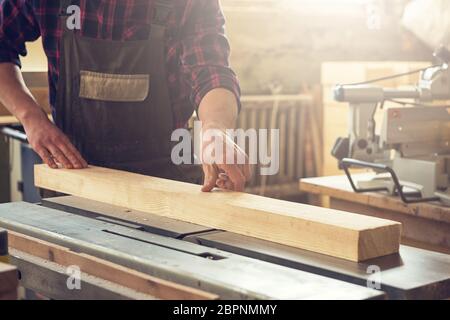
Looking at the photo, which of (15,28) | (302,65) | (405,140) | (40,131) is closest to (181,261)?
(40,131)

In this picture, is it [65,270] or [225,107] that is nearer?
[65,270]

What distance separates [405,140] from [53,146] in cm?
126

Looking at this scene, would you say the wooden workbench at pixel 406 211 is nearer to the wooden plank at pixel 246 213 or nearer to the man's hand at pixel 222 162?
the man's hand at pixel 222 162

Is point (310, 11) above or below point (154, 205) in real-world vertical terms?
above

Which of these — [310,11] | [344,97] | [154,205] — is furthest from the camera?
[310,11]

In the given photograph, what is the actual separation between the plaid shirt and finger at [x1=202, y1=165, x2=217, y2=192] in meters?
0.37

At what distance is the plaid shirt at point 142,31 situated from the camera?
6.63ft

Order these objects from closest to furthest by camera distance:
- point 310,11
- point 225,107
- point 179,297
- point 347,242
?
point 179,297, point 347,242, point 225,107, point 310,11

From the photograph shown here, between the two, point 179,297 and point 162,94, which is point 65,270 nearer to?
point 179,297

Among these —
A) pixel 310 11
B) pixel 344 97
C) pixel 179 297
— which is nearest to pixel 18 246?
pixel 179 297

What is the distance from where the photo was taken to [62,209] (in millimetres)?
1729

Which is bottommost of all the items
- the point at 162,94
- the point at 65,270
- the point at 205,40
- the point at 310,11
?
the point at 65,270

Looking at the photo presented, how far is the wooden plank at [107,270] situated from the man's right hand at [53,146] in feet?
1.54

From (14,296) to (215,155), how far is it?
0.67 meters
